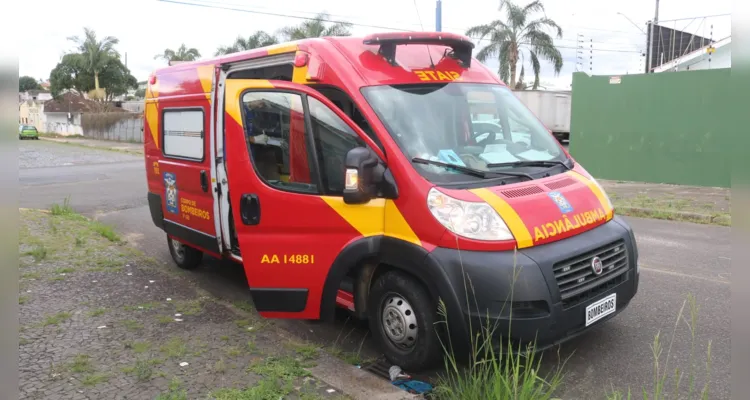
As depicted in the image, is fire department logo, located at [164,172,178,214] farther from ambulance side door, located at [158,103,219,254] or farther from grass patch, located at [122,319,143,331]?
grass patch, located at [122,319,143,331]

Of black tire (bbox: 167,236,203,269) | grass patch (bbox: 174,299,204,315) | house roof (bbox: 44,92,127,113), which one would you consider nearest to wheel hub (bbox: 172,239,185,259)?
black tire (bbox: 167,236,203,269)

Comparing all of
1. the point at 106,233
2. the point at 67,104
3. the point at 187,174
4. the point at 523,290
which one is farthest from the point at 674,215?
the point at 67,104

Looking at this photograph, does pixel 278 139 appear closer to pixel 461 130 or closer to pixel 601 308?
pixel 461 130

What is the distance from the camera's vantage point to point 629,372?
3.82m

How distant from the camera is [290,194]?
4.25 meters

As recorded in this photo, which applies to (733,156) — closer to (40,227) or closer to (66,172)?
(40,227)

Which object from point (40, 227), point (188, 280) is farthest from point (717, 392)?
point (40, 227)

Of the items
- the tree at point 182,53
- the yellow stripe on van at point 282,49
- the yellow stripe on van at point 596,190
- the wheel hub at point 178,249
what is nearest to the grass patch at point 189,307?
the wheel hub at point 178,249

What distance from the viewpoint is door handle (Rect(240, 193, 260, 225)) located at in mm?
4371

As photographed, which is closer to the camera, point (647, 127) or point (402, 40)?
point (402, 40)

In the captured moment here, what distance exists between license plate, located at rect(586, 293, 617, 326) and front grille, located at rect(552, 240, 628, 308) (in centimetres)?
6

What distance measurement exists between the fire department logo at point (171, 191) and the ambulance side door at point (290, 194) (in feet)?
6.98

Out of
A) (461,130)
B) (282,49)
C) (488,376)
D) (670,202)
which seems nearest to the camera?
(488,376)

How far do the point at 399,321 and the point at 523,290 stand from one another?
2.98 ft
